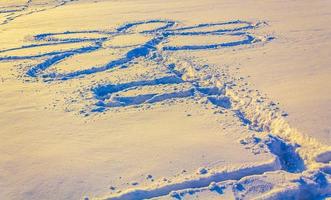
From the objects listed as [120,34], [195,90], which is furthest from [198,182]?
[120,34]

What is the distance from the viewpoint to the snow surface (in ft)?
12.9

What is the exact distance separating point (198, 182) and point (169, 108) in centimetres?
145

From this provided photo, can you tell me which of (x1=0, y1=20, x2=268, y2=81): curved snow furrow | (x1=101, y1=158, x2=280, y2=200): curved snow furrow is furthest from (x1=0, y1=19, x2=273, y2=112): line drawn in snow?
(x1=101, y1=158, x2=280, y2=200): curved snow furrow

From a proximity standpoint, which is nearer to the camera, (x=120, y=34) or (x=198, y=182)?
(x=198, y=182)

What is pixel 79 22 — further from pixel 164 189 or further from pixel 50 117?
pixel 164 189

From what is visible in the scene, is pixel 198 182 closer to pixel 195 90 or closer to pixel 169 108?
pixel 169 108

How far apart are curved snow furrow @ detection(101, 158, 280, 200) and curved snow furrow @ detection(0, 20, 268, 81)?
9.57ft

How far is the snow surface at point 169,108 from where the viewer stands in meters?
3.94

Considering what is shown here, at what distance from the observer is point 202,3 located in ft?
34.2

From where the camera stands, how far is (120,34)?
8281mm

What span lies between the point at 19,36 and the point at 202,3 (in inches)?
154

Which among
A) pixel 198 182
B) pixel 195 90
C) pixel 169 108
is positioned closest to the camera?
pixel 198 182

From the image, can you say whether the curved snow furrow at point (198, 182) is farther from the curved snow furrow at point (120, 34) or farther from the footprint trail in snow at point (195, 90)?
the curved snow furrow at point (120, 34)

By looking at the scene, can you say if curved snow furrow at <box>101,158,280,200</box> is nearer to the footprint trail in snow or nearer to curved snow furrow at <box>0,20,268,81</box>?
the footprint trail in snow
